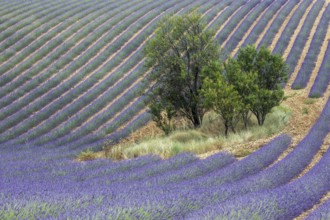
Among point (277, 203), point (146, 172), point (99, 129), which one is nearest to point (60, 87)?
point (99, 129)

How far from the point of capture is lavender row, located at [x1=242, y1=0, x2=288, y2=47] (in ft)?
87.6

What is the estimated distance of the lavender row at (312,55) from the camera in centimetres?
2150

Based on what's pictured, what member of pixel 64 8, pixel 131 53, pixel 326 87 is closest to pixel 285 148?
pixel 326 87

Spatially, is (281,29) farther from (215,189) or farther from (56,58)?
(215,189)

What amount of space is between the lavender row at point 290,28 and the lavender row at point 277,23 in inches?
20.9

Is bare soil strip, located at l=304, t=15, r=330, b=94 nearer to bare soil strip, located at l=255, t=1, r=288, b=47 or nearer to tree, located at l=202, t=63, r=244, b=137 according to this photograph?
bare soil strip, located at l=255, t=1, r=288, b=47

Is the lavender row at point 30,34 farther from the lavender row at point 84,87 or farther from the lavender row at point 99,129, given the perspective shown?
the lavender row at point 99,129

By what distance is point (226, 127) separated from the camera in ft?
50.2

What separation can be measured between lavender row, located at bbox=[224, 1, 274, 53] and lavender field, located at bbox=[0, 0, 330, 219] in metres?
0.11

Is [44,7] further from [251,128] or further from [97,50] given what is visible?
[251,128]

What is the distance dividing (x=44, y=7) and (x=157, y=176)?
89.3 ft

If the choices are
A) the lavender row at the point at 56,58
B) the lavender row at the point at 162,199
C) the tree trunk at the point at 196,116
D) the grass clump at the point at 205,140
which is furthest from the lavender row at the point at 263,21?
the lavender row at the point at 162,199

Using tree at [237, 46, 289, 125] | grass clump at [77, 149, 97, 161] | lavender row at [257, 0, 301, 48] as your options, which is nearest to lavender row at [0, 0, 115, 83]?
grass clump at [77, 149, 97, 161]

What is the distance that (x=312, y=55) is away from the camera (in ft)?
81.1
